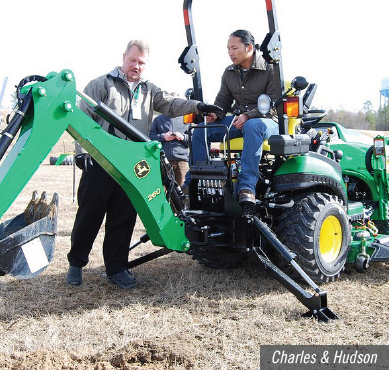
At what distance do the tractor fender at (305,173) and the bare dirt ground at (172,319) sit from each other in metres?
0.92

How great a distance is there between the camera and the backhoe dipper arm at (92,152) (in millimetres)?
3432

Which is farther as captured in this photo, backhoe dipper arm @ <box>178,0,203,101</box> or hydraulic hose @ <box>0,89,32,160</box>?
backhoe dipper arm @ <box>178,0,203,101</box>

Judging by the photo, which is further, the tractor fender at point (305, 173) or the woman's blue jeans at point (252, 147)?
the tractor fender at point (305, 173)

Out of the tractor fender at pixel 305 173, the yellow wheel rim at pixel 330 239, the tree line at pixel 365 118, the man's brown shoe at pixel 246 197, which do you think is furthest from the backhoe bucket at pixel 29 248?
the tree line at pixel 365 118

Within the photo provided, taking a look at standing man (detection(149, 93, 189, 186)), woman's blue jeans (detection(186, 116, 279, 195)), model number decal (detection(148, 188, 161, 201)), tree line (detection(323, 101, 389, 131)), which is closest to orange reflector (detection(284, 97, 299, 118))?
woman's blue jeans (detection(186, 116, 279, 195))

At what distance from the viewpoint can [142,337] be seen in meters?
3.50

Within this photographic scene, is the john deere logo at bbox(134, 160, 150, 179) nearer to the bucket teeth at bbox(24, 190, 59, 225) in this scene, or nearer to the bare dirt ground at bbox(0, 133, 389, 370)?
the bucket teeth at bbox(24, 190, 59, 225)

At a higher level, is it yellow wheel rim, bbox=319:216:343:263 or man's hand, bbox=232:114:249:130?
man's hand, bbox=232:114:249:130

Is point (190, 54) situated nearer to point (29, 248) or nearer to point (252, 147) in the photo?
point (252, 147)

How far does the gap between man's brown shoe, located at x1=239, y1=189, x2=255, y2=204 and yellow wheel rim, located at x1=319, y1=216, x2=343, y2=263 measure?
92 cm

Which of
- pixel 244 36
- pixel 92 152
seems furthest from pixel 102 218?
pixel 244 36

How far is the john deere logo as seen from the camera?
406 cm

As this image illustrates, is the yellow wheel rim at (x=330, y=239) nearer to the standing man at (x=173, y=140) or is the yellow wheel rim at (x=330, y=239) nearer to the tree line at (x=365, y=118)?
the standing man at (x=173, y=140)

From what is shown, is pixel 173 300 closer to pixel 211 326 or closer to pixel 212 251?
pixel 211 326
